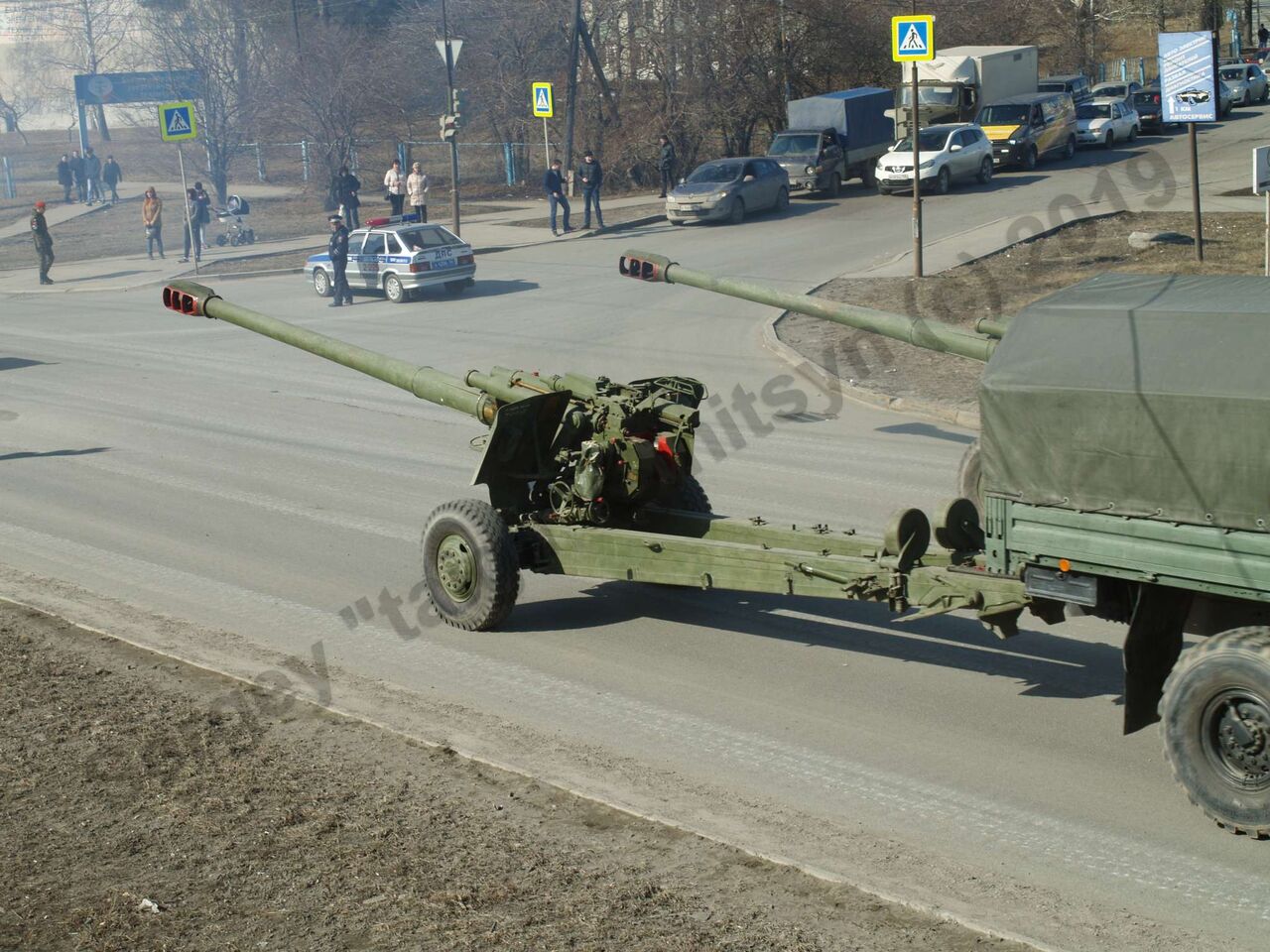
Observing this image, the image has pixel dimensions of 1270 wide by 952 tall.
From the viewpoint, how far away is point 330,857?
249 inches

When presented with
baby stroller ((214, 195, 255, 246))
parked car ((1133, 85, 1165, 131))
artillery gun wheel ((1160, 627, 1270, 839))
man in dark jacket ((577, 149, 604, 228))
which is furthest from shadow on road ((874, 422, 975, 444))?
parked car ((1133, 85, 1165, 131))

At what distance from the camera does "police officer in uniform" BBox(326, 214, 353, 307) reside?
28.0 meters

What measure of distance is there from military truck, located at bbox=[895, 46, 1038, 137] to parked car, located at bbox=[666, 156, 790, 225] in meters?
8.06

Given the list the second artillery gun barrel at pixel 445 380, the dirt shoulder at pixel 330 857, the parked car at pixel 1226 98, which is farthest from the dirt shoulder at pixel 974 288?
the parked car at pixel 1226 98

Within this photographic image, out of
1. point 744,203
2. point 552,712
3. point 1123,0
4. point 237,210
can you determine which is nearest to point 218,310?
point 552,712

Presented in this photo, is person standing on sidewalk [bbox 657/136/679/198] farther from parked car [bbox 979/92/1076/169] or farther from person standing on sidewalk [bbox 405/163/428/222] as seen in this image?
parked car [bbox 979/92/1076/169]

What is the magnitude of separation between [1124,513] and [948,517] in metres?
1.40

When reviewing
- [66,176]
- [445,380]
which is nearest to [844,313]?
[445,380]

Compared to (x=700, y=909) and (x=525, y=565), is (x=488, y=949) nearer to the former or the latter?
(x=700, y=909)

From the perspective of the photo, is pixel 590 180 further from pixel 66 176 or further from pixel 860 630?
pixel 860 630

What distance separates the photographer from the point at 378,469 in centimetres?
1465

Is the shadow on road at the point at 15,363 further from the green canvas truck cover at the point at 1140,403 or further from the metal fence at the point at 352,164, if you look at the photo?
the metal fence at the point at 352,164

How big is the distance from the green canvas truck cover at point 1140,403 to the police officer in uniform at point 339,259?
891 inches

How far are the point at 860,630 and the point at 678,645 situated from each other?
1.19 meters
